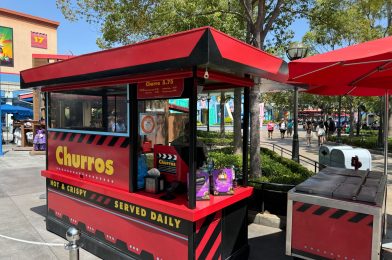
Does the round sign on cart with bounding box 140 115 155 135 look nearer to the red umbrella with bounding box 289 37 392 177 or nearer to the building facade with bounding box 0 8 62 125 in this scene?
the red umbrella with bounding box 289 37 392 177

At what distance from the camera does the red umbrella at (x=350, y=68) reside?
309cm

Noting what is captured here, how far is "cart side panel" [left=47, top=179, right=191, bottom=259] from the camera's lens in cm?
366

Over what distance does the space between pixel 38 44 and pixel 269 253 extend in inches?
1970

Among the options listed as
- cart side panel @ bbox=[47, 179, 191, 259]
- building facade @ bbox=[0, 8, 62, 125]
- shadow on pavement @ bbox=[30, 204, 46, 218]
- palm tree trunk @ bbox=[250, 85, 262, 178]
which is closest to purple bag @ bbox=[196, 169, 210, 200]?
cart side panel @ bbox=[47, 179, 191, 259]

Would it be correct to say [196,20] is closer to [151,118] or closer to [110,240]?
[151,118]

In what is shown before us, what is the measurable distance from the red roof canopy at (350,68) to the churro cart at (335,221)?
1.46 meters

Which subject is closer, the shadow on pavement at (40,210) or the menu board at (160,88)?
the menu board at (160,88)

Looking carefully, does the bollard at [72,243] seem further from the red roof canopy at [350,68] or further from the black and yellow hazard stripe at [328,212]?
the red roof canopy at [350,68]

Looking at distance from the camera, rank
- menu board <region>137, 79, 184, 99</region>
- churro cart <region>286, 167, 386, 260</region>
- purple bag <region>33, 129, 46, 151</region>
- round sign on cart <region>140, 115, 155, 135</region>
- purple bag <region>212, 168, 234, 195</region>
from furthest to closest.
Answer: purple bag <region>33, 129, 46, 151</region>, round sign on cart <region>140, 115, 155, 135</region>, purple bag <region>212, 168, 234, 195</region>, menu board <region>137, 79, 184, 99</region>, churro cart <region>286, 167, 386, 260</region>

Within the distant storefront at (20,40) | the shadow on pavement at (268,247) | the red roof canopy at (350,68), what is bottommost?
the shadow on pavement at (268,247)

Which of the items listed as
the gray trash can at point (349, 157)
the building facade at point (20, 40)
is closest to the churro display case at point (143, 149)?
the gray trash can at point (349, 157)

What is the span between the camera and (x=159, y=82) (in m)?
3.77

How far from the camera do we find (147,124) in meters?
4.16

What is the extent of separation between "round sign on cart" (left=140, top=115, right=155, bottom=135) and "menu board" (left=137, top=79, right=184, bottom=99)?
303 mm
